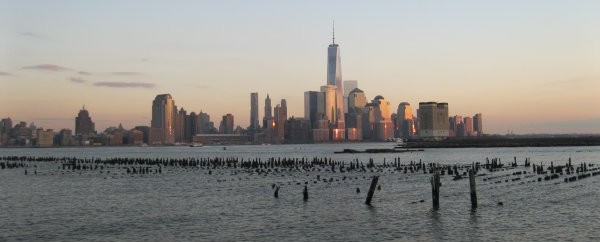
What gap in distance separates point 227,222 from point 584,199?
28048 mm

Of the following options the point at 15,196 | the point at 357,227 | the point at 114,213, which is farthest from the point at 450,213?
the point at 15,196

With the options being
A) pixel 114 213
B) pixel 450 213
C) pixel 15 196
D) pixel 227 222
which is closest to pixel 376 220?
pixel 450 213

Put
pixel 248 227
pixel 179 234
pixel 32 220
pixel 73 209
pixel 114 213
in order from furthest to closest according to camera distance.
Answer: pixel 73 209
pixel 114 213
pixel 32 220
pixel 248 227
pixel 179 234

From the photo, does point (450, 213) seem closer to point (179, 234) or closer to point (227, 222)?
point (227, 222)

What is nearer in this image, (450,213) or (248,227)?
(248,227)

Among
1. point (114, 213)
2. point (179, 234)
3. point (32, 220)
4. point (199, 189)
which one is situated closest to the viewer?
point (179, 234)

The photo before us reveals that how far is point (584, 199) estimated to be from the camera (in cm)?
4675

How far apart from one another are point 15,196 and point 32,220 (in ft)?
64.8

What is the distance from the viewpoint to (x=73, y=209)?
150 ft

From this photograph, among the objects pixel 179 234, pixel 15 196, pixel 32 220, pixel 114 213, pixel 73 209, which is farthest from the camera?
pixel 15 196

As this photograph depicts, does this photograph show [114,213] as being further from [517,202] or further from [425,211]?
[517,202]

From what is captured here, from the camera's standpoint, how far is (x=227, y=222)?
37.5m

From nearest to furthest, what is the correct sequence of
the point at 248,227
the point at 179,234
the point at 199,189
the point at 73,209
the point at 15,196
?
1. the point at 179,234
2. the point at 248,227
3. the point at 73,209
4. the point at 15,196
5. the point at 199,189

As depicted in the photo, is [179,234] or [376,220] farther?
[376,220]
